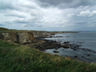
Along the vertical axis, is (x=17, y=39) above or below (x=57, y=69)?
below

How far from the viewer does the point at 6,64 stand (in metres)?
5.16

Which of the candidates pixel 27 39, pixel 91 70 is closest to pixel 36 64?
pixel 91 70

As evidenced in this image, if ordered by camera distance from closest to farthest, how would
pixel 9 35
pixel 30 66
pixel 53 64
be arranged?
pixel 30 66 < pixel 53 64 < pixel 9 35

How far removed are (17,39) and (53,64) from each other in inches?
1400

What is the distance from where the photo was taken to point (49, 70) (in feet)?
14.9

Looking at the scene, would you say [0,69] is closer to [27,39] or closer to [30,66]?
[30,66]

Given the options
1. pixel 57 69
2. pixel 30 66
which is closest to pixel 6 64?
pixel 30 66

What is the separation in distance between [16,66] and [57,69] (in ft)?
7.72

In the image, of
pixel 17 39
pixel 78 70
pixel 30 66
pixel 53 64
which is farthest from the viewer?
pixel 17 39

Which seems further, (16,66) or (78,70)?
(16,66)

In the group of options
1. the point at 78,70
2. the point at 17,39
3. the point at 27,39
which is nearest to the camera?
the point at 78,70

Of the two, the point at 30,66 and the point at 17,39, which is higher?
the point at 30,66

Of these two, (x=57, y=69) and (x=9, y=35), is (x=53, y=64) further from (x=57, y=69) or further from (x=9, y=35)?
(x=9, y=35)

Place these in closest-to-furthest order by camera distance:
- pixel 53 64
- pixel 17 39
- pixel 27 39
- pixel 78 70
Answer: pixel 78 70 < pixel 53 64 < pixel 17 39 < pixel 27 39
